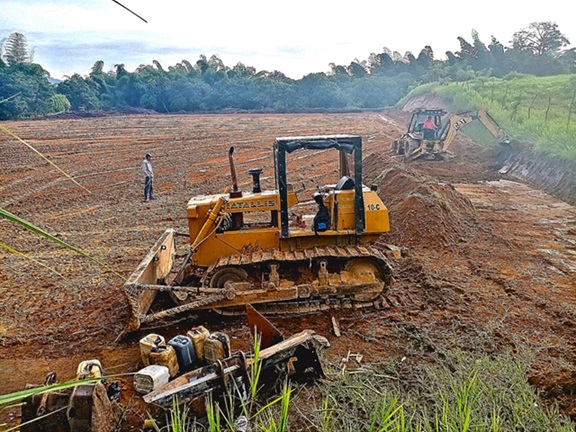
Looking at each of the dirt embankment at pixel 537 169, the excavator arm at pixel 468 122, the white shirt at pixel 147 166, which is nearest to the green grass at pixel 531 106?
the dirt embankment at pixel 537 169

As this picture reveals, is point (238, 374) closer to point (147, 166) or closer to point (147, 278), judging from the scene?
point (147, 278)

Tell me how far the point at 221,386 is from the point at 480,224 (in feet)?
27.5

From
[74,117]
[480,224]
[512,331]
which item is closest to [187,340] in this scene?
[512,331]

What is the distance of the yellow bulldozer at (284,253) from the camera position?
684 cm

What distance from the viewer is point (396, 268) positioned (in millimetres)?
8773

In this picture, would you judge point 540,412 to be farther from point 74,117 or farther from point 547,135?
point 74,117

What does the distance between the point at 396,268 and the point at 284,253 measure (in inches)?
99.4

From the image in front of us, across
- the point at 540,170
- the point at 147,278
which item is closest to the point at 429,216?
the point at 147,278

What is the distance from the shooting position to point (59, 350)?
6273 mm

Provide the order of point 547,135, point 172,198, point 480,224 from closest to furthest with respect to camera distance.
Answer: point 480,224 → point 172,198 → point 547,135

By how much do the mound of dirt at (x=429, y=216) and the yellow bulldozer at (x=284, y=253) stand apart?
10.3 ft

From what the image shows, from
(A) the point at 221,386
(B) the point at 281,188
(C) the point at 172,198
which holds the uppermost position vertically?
(B) the point at 281,188

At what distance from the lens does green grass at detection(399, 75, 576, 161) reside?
56.7ft

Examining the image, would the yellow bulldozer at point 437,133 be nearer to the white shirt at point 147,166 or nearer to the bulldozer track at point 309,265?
the white shirt at point 147,166
